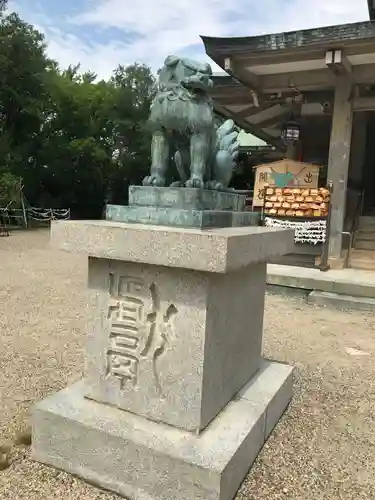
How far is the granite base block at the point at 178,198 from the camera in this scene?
87.9 inches

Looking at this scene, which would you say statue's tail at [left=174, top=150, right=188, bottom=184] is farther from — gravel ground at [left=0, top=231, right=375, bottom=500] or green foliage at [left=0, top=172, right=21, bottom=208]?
green foliage at [left=0, top=172, right=21, bottom=208]

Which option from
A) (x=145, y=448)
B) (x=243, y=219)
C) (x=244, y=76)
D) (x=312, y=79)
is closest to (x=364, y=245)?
(x=312, y=79)

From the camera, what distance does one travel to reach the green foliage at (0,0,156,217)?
1720cm

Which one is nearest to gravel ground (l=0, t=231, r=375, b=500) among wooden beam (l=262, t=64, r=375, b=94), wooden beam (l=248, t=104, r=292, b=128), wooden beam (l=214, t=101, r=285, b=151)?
wooden beam (l=262, t=64, r=375, b=94)

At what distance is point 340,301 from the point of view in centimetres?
605

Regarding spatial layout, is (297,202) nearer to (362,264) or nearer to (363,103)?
(362,264)

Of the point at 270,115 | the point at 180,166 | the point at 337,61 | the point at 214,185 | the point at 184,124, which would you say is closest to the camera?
the point at 184,124

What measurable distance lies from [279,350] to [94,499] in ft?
8.54

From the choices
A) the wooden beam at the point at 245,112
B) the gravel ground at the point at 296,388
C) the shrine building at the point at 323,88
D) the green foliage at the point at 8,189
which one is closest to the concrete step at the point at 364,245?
the shrine building at the point at 323,88

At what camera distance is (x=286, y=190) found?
7.57 metres

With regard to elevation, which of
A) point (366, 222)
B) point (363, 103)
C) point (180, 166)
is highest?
point (363, 103)

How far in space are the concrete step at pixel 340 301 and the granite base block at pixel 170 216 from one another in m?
4.15

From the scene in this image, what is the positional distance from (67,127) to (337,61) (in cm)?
1631

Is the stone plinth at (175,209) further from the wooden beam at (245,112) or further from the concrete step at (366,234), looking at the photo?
the wooden beam at (245,112)
